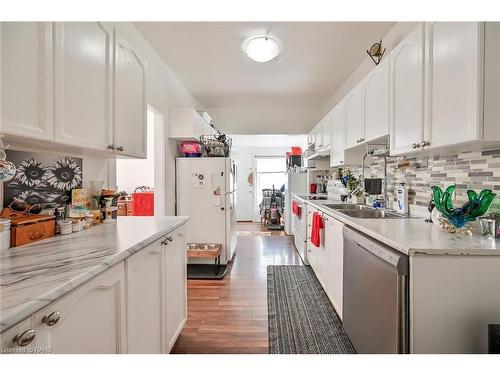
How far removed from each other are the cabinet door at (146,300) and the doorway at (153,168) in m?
1.27

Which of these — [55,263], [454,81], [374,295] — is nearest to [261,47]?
[454,81]

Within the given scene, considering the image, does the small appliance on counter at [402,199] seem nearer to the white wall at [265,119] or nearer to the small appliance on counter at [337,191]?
the small appliance on counter at [337,191]

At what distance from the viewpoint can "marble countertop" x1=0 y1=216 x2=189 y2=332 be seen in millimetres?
635

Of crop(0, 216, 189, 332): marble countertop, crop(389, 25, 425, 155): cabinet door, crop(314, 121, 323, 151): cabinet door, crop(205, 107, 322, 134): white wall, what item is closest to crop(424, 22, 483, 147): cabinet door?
crop(389, 25, 425, 155): cabinet door

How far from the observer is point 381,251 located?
4.24ft

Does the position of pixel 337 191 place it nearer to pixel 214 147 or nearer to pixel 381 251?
pixel 214 147

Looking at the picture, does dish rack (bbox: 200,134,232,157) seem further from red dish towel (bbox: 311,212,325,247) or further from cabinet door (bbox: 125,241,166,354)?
cabinet door (bbox: 125,241,166,354)

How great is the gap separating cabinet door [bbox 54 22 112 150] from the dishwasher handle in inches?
60.9

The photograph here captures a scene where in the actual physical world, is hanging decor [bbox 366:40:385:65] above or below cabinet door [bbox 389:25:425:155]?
above

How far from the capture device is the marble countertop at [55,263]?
2.08ft

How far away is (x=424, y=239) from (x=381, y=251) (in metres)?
0.20
